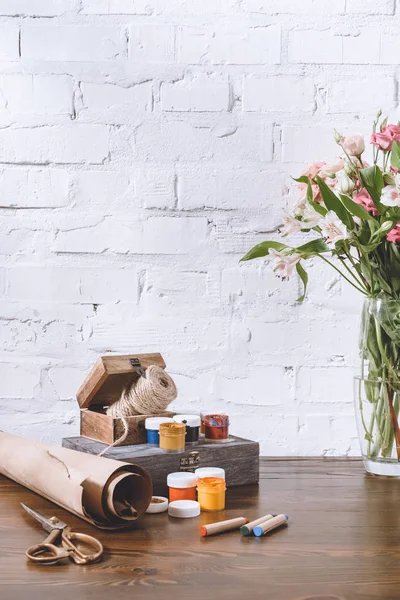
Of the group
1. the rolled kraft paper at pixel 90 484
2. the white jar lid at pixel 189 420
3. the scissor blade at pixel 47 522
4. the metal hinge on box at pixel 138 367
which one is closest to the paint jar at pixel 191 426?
the white jar lid at pixel 189 420

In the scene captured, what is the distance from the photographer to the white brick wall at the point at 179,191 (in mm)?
1720

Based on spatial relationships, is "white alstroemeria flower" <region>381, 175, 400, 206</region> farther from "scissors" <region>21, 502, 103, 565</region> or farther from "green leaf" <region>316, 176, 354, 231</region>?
"scissors" <region>21, 502, 103, 565</region>

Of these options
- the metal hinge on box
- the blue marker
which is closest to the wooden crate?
the metal hinge on box

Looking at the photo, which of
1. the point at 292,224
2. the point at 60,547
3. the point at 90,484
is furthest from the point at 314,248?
the point at 60,547

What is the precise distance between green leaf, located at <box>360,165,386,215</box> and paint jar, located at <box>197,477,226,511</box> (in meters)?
0.58

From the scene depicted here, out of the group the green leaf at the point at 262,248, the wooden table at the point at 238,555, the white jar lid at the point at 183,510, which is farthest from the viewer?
the green leaf at the point at 262,248

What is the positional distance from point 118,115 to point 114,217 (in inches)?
9.3

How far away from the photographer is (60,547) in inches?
40.1

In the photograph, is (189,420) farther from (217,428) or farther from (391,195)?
(391,195)

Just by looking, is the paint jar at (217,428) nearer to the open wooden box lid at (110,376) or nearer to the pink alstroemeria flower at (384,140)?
the open wooden box lid at (110,376)

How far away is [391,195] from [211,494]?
60 centimetres

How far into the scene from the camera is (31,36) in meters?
1.72

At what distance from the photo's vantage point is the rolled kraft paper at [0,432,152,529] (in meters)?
1.10

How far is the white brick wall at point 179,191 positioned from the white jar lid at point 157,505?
522mm
